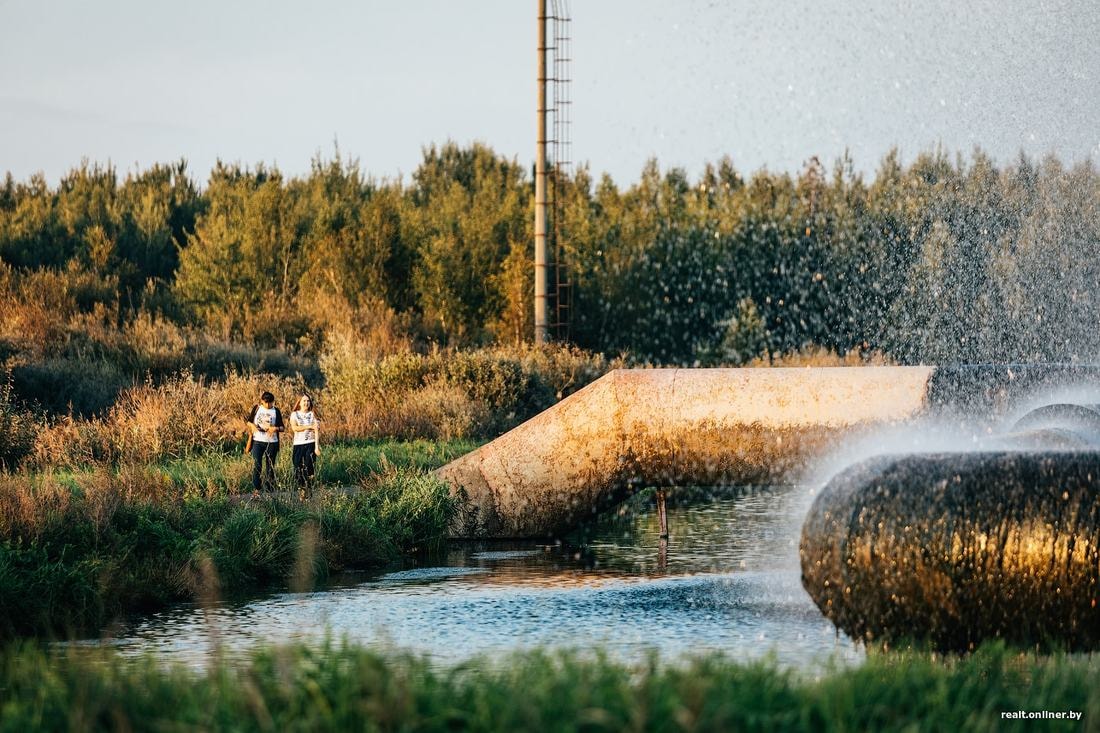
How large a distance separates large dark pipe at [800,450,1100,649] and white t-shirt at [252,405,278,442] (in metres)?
10.9

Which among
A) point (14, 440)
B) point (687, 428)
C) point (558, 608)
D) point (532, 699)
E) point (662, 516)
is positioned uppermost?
point (687, 428)

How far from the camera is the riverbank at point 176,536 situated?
1227 centimetres

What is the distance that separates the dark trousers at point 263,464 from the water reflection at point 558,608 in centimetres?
302

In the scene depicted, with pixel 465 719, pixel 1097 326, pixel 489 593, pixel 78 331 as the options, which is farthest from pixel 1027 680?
pixel 78 331

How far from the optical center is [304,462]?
1891cm

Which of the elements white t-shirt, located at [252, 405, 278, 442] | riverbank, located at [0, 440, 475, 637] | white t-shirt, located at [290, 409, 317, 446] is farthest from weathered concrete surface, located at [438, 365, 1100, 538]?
white t-shirt, located at [252, 405, 278, 442]

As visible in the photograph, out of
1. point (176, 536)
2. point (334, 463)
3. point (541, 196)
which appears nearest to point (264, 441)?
point (334, 463)

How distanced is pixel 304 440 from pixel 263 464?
27.8 inches

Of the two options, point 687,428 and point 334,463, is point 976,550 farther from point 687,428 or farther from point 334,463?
point 334,463

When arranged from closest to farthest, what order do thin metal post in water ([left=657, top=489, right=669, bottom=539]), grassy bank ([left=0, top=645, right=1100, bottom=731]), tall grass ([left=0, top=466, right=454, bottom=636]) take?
grassy bank ([left=0, top=645, right=1100, bottom=731]) < tall grass ([left=0, top=466, right=454, bottom=636]) < thin metal post in water ([left=657, top=489, right=669, bottom=539])

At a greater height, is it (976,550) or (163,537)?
(976,550)

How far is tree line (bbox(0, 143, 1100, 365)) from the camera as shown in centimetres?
3600

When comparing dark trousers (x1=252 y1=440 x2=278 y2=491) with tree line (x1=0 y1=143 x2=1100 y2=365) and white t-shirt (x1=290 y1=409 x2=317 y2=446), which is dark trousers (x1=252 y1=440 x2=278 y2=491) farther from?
tree line (x1=0 y1=143 x2=1100 y2=365)

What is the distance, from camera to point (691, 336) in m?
43.9
